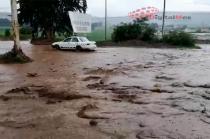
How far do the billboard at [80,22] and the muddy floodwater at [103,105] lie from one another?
85.7 ft

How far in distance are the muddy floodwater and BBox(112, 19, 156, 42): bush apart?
29.9 metres

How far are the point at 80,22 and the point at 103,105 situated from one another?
35457mm

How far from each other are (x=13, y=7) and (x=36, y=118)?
15879mm

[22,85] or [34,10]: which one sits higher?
[34,10]

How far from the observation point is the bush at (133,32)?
4950 centimetres

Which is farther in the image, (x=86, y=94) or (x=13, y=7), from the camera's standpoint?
(x=13, y=7)

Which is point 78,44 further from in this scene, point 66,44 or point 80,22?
point 80,22

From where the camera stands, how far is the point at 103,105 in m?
11.6

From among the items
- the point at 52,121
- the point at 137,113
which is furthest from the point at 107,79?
the point at 52,121

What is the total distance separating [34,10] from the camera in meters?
48.7

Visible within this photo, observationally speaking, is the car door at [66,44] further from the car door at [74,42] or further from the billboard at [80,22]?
the billboard at [80,22]

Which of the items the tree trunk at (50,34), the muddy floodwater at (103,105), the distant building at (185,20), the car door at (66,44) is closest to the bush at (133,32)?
the tree trunk at (50,34)

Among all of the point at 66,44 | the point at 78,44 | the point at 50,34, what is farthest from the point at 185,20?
the point at 78,44

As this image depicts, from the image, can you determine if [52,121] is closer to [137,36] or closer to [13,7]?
[13,7]
